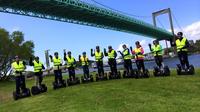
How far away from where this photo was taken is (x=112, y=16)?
252ft

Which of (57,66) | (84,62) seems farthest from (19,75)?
(84,62)

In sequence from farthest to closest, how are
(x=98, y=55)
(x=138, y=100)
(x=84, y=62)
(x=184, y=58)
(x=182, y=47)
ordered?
(x=84, y=62)
(x=98, y=55)
(x=182, y=47)
(x=184, y=58)
(x=138, y=100)

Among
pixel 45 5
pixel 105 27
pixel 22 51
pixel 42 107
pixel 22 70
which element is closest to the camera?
pixel 42 107

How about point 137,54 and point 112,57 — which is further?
point 112,57

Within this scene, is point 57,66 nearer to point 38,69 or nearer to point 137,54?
point 38,69

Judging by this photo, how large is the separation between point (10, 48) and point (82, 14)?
43.6 ft

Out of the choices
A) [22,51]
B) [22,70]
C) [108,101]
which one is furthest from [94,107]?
[22,51]

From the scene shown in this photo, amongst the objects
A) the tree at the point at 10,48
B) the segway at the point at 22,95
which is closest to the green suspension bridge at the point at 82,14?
the tree at the point at 10,48

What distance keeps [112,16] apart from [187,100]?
208 feet

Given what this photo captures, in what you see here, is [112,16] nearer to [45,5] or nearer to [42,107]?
[45,5]

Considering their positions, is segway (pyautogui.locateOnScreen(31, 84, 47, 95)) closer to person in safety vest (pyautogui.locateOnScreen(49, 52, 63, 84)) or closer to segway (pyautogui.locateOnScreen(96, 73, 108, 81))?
person in safety vest (pyautogui.locateOnScreen(49, 52, 63, 84))

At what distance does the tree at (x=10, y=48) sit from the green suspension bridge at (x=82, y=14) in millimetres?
8569

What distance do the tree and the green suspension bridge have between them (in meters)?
8.57

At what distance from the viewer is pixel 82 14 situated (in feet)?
234
